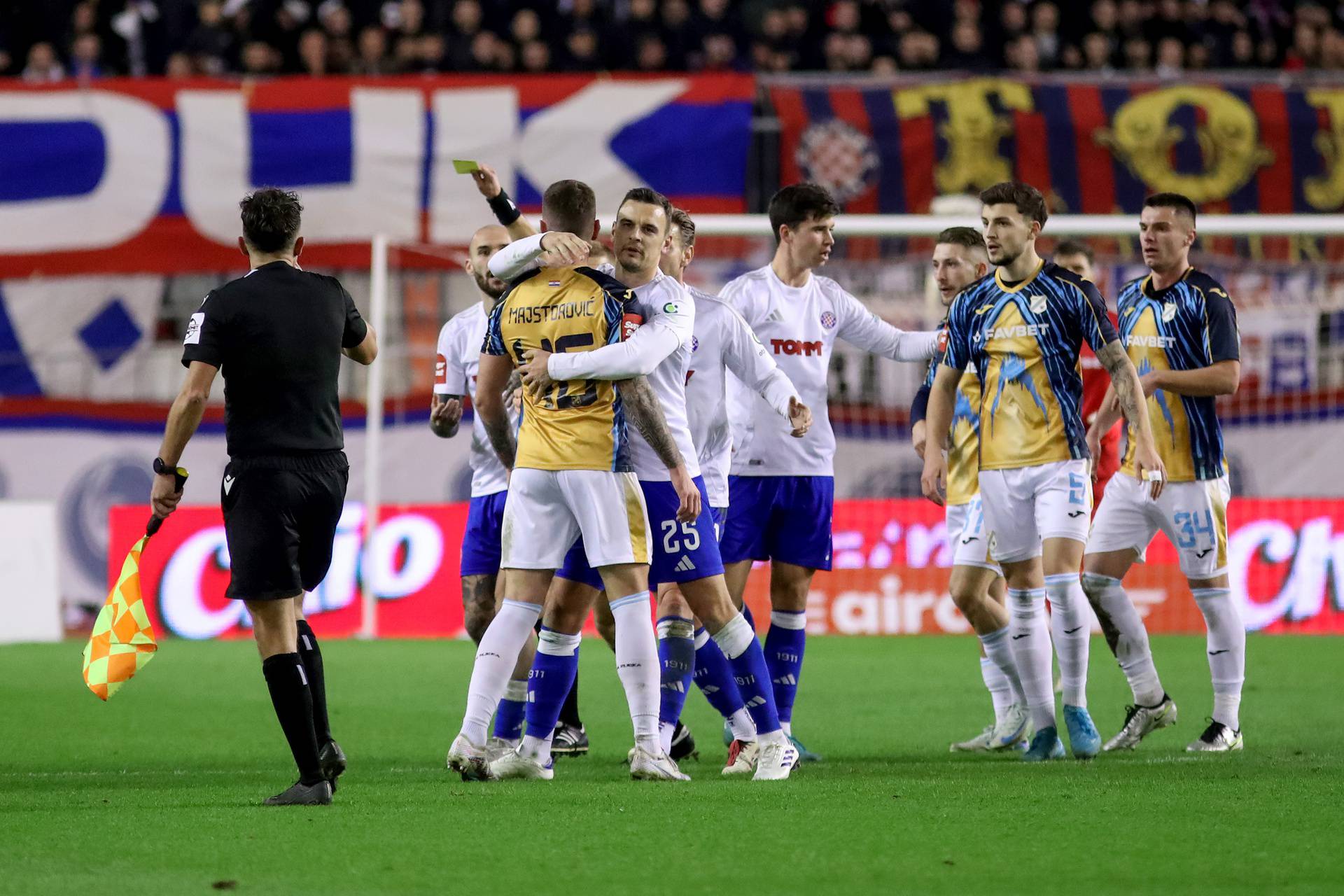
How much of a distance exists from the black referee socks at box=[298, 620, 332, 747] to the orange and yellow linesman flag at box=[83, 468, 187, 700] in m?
0.53

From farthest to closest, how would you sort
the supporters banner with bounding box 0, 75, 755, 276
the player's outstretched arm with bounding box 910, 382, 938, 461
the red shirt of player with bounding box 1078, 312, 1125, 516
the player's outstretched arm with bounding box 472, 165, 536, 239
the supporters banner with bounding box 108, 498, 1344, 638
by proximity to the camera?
1. the supporters banner with bounding box 0, 75, 755, 276
2. the supporters banner with bounding box 108, 498, 1344, 638
3. the red shirt of player with bounding box 1078, 312, 1125, 516
4. the player's outstretched arm with bounding box 910, 382, 938, 461
5. the player's outstretched arm with bounding box 472, 165, 536, 239

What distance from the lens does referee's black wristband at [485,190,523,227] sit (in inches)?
261

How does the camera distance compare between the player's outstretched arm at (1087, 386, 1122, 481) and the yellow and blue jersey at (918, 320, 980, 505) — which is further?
the yellow and blue jersey at (918, 320, 980, 505)

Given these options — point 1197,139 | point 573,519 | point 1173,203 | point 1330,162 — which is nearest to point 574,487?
point 573,519

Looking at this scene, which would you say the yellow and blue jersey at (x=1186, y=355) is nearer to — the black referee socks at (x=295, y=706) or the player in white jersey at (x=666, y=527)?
the player in white jersey at (x=666, y=527)

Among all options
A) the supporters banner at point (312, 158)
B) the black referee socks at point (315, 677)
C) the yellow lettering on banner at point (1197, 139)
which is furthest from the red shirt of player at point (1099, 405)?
the yellow lettering on banner at point (1197, 139)

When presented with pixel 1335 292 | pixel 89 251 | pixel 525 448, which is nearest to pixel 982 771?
pixel 525 448

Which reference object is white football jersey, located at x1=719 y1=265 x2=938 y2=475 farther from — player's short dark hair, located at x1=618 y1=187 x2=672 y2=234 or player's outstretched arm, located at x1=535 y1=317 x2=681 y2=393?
player's outstretched arm, located at x1=535 y1=317 x2=681 y2=393

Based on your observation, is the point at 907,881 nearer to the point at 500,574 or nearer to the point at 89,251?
the point at 500,574

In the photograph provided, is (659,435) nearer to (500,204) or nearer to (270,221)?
(500,204)

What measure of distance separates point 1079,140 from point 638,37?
14.4ft

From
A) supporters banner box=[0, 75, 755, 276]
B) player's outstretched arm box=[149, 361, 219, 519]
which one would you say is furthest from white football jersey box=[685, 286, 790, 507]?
supporters banner box=[0, 75, 755, 276]

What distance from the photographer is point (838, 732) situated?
8.27 meters

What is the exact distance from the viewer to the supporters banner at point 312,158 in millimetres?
16344
